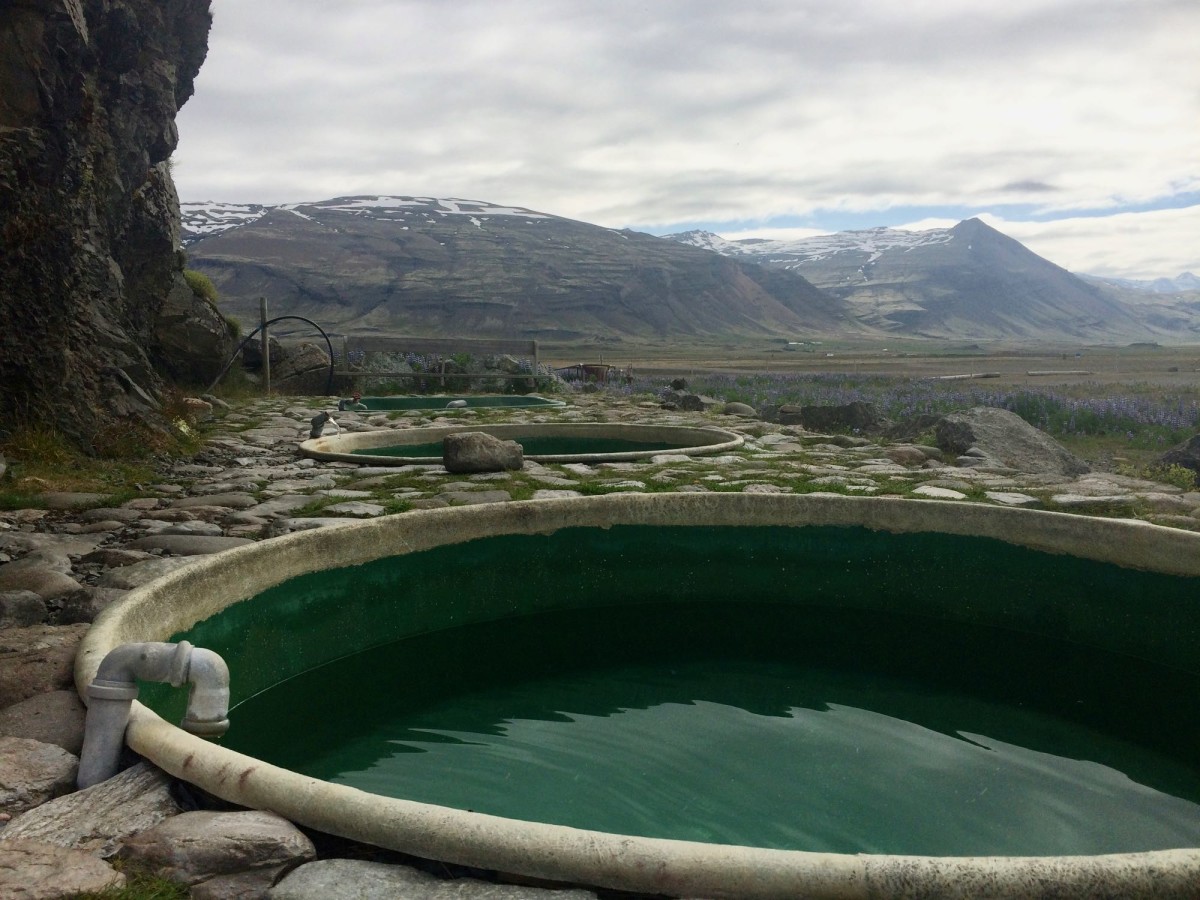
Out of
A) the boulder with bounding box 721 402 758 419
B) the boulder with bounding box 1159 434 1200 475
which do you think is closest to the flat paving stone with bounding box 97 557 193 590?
the boulder with bounding box 1159 434 1200 475

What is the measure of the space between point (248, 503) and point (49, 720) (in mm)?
3197

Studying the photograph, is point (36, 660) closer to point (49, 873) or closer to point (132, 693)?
point (132, 693)

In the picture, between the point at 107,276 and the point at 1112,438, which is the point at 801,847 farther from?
the point at 1112,438

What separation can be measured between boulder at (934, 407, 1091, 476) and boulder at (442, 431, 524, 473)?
14.8 ft

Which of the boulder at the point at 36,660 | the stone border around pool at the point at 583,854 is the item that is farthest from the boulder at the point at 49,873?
the boulder at the point at 36,660

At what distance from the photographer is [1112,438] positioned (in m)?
12.4

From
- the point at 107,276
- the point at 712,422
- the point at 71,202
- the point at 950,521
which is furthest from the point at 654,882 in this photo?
the point at 712,422

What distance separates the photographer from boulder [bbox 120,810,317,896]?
1788 millimetres

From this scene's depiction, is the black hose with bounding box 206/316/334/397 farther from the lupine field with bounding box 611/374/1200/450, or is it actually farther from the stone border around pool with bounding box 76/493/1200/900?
the stone border around pool with bounding box 76/493/1200/900

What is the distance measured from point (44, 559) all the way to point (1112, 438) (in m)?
13.0

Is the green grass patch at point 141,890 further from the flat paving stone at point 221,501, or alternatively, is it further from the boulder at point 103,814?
the flat paving stone at point 221,501

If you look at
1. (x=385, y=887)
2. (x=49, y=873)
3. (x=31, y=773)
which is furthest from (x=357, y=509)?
(x=385, y=887)

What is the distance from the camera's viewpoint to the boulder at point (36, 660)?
2.59m

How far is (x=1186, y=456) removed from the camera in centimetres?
844
